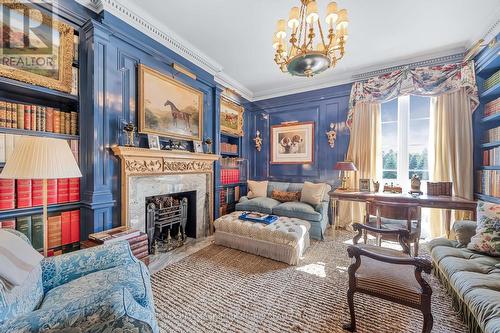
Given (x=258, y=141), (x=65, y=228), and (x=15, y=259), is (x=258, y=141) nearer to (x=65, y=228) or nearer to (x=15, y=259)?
(x=65, y=228)

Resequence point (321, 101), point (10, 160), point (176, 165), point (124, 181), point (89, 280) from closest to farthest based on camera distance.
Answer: point (89, 280), point (10, 160), point (124, 181), point (176, 165), point (321, 101)

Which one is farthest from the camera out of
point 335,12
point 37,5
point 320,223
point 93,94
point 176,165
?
point 320,223

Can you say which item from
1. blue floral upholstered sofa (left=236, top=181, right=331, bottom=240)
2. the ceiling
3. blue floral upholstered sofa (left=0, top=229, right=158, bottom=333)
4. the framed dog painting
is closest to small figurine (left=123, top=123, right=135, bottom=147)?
blue floral upholstered sofa (left=0, top=229, right=158, bottom=333)

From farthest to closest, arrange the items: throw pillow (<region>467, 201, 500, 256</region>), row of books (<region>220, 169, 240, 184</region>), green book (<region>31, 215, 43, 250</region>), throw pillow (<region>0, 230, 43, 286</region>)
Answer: row of books (<region>220, 169, 240, 184</region>) < green book (<region>31, 215, 43, 250</region>) < throw pillow (<region>467, 201, 500, 256</region>) < throw pillow (<region>0, 230, 43, 286</region>)

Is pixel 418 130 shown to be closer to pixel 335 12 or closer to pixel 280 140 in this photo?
pixel 280 140

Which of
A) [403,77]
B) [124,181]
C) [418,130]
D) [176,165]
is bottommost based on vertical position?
[124,181]

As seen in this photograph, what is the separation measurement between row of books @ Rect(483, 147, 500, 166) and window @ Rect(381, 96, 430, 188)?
665mm

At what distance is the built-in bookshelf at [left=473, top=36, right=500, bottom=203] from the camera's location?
2652 mm

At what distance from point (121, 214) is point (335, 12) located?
307cm

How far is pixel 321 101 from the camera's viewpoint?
Result: 4426 millimetres

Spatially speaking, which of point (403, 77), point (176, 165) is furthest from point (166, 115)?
point (403, 77)

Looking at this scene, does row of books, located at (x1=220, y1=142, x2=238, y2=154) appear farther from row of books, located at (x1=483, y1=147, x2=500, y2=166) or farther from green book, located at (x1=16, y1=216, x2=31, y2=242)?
row of books, located at (x1=483, y1=147, x2=500, y2=166)

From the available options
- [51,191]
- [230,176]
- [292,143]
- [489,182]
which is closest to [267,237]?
[230,176]

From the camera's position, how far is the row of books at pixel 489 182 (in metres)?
2.65
